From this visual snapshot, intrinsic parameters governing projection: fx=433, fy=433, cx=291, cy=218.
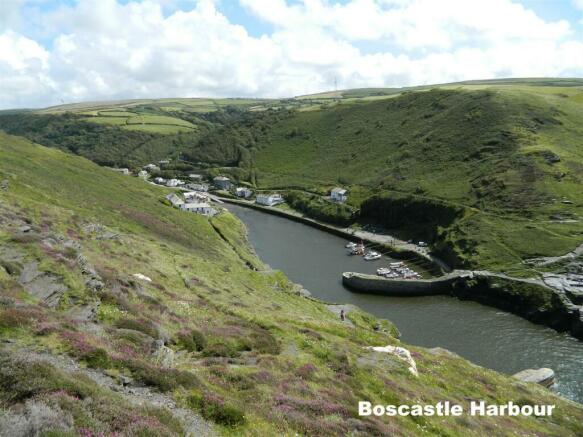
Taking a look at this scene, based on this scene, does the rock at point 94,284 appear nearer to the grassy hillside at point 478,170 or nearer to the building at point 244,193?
the grassy hillside at point 478,170

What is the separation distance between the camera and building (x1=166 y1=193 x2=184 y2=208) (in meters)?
120

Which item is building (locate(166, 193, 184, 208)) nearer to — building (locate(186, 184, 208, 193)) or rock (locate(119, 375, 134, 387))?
building (locate(186, 184, 208, 193))

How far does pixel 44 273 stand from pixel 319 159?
6731 inches

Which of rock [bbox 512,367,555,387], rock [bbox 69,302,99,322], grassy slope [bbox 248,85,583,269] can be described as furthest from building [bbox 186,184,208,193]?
rock [bbox 69,302,99,322]

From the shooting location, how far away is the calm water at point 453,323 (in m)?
58.4

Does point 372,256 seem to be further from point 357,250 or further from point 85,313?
point 85,313

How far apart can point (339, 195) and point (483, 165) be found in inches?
1788

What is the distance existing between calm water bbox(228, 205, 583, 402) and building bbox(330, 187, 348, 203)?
36.4m

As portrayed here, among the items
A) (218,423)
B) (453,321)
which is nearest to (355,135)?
(453,321)

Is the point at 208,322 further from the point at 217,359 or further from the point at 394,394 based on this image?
the point at 394,394

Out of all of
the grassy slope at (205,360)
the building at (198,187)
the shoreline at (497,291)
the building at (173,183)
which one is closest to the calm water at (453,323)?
the shoreline at (497,291)

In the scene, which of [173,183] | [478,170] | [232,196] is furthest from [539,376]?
[173,183]

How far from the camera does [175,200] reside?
124 metres

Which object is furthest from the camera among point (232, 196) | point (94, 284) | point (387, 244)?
point (232, 196)
